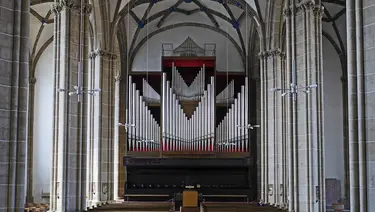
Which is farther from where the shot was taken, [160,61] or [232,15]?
[160,61]

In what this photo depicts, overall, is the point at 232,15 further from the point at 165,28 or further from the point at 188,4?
the point at 165,28

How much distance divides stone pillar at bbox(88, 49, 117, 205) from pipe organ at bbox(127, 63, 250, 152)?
4.46 metres

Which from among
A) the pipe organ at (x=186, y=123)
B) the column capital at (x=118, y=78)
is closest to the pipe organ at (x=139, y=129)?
the pipe organ at (x=186, y=123)

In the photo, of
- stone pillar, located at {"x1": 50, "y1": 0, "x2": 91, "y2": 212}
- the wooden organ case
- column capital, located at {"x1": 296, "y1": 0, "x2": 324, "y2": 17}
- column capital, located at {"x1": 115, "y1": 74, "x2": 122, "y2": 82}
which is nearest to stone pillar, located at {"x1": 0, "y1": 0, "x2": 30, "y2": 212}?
stone pillar, located at {"x1": 50, "y1": 0, "x2": 91, "y2": 212}

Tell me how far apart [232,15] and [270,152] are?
1009cm

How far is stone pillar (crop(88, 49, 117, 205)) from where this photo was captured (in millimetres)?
27781

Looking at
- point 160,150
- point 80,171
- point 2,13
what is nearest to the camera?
point 2,13

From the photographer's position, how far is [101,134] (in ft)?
91.4

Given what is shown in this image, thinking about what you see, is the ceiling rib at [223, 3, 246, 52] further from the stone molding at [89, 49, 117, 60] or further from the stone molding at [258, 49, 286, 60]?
the stone molding at [89, 49, 117, 60]

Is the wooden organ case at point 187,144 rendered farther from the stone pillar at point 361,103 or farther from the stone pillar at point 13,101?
the stone pillar at point 13,101

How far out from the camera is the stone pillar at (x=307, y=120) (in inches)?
778

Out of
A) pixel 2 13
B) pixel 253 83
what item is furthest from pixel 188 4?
pixel 2 13

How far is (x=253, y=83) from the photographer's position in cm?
3653

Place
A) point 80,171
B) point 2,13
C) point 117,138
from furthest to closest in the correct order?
point 117,138 < point 80,171 < point 2,13
